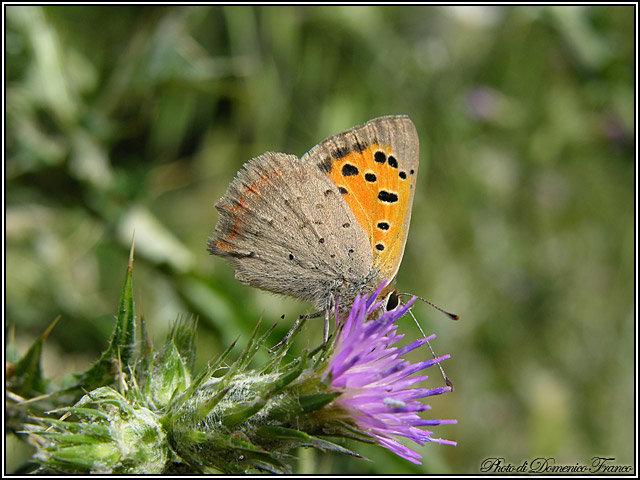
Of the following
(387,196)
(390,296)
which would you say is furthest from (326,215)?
(390,296)

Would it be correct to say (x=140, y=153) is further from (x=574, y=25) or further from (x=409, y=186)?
(x=574, y=25)

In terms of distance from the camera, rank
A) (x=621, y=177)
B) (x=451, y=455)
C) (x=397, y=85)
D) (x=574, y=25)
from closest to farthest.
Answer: (x=574, y=25) → (x=397, y=85) → (x=451, y=455) → (x=621, y=177)

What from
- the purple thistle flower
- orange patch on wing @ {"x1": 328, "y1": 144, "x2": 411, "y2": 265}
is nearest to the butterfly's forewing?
orange patch on wing @ {"x1": 328, "y1": 144, "x2": 411, "y2": 265}

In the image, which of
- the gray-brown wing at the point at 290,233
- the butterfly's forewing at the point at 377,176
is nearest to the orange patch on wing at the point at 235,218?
the gray-brown wing at the point at 290,233

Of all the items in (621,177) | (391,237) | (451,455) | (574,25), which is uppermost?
(574,25)

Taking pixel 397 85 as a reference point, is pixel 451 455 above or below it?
below

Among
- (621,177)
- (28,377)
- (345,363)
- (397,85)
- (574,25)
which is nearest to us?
(345,363)

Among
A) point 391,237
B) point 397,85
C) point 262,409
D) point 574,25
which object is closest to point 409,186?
point 391,237
